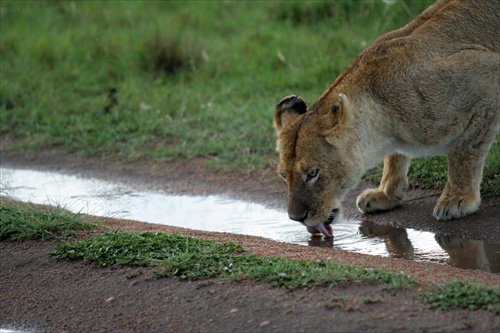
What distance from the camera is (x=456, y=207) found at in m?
6.11

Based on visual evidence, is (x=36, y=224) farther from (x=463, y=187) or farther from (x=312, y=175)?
(x=463, y=187)

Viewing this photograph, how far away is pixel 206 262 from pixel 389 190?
6.93ft

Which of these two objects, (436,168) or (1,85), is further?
(1,85)

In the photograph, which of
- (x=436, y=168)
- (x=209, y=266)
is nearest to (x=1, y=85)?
(x=436, y=168)

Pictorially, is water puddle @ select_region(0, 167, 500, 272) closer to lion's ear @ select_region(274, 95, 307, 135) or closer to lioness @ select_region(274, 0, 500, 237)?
lioness @ select_region(274, 0, 500, 237)

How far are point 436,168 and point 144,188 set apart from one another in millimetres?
2341

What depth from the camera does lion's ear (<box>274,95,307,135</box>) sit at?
589cm

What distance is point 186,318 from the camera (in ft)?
14.1

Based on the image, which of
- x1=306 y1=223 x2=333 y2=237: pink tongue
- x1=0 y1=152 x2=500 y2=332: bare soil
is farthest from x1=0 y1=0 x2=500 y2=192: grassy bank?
x1=0 y1=152 x2=500 y2=332: bare soil

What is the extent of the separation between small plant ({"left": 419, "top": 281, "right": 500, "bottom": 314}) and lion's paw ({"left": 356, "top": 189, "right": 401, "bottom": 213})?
94.0 inches

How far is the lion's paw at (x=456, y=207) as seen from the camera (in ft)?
20.0

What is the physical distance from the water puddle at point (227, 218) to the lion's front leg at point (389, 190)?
17 centimetres

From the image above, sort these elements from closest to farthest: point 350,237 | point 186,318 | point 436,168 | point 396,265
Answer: point 186,318, point 396,265, point 350,237, point 436,168

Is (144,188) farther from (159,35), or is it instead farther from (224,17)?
(224,17)
